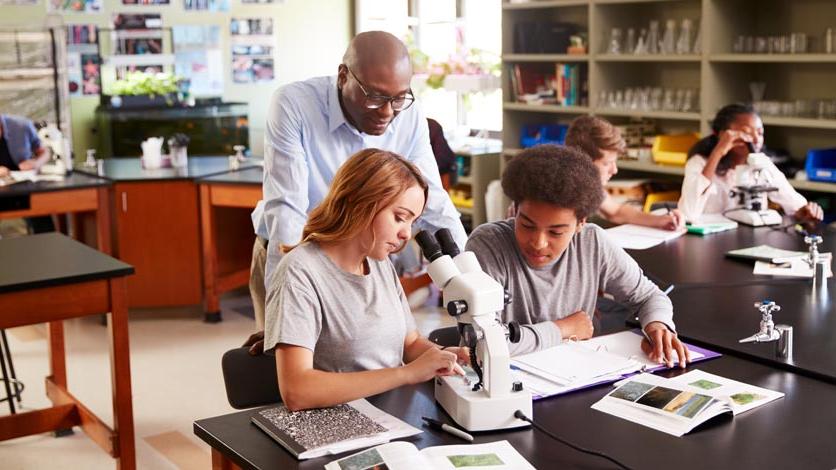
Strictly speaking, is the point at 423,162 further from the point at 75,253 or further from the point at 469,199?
the point at 469,199

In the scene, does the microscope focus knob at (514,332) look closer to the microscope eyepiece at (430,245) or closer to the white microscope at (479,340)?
the white microscope at (479,340)

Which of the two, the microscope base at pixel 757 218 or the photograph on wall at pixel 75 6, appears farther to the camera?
the photograph on wall at pixel 75 6

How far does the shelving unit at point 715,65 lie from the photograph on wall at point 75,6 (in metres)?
3.37

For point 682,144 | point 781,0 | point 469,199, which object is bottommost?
point 469,199

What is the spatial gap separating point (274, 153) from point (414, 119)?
0.44 metres

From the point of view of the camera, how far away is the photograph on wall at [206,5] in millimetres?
7980

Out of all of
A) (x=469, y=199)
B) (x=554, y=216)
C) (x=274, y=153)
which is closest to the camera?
(x=554, y=216)

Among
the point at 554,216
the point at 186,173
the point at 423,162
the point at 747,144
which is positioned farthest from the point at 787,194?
the point at 186,173

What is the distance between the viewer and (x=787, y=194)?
3.89m

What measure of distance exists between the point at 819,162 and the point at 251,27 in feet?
16.3

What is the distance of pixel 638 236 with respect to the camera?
3594 mm

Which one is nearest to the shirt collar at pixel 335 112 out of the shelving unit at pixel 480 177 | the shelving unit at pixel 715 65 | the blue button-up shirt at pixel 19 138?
the shelving unit at pixel 715 65

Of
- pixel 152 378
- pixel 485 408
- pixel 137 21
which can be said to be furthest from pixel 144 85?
pixel 485 408

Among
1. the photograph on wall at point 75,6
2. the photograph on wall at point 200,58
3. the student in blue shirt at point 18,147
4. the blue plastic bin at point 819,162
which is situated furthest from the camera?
the photograph on wall at point 200,58
